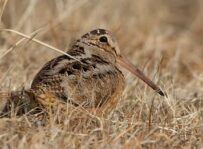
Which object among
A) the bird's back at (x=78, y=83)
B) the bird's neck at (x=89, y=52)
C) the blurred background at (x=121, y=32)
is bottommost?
the bird's back at (x=78, y=83)

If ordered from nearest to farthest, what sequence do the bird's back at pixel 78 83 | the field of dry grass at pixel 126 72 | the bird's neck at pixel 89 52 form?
the field of dry grass at pixel 126 72 < the bird's back at pixel 78 83 < the bird's neck at pixel 89 52

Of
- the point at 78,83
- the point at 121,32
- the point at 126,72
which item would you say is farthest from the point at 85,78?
the point at 121,32

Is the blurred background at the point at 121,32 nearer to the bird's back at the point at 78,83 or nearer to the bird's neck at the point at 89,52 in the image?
the bird's neck at the point at 89,52

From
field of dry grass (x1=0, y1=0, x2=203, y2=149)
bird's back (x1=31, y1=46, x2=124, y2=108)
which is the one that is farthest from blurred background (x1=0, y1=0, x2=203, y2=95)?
bird's back (x1=31, y1=46, x2=124, y2=108)

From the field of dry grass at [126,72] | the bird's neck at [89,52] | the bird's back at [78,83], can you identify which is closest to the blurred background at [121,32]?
the field of dry grass at [126,72]

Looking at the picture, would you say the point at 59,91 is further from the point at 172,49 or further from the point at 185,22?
the point at 185,22

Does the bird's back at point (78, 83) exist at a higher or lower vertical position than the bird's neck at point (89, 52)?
lower

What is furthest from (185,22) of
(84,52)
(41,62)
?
(84,52)
